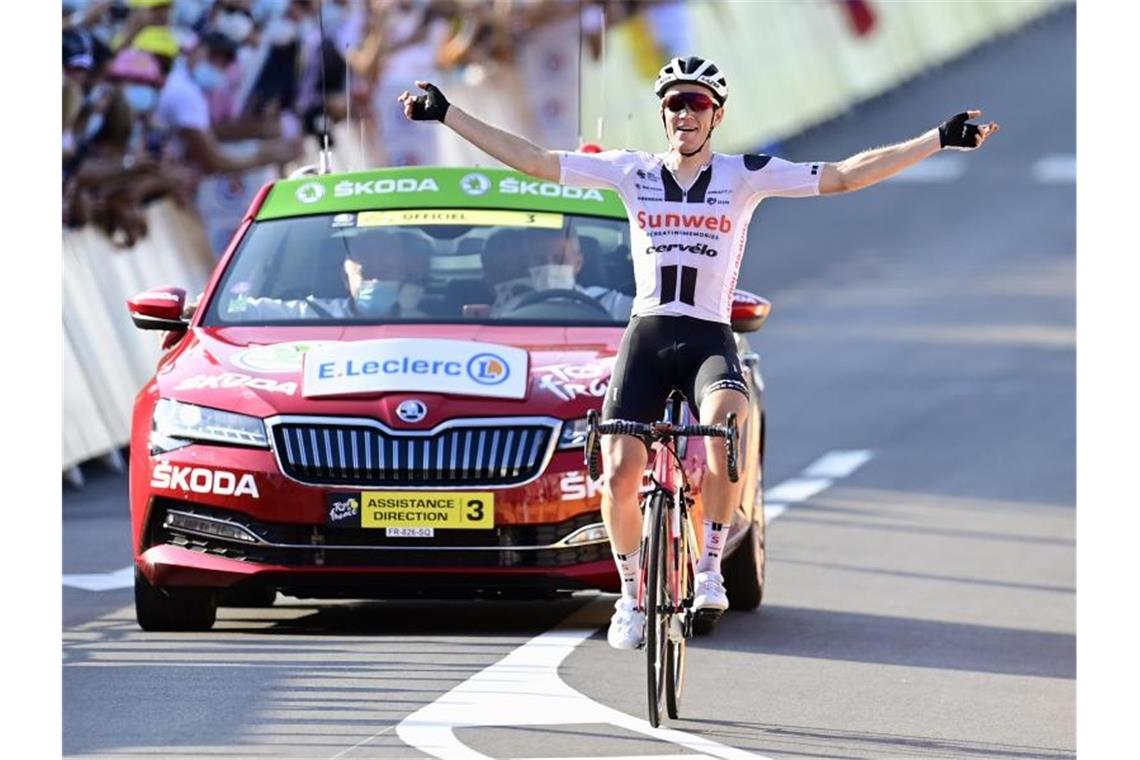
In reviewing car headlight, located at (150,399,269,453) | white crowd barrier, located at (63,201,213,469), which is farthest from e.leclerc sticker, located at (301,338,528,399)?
white crowd barrier, located at (63,201,213,469)

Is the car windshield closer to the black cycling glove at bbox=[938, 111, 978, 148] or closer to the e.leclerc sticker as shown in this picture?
the e.leclerc sticker

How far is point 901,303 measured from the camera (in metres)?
29.5

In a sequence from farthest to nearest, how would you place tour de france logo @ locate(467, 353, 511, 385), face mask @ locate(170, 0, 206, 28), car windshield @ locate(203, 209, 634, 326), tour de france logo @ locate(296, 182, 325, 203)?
face mask @ locate(170, 0, 206, 28), tour de france logo @ locate(296, 182, 325, 203), car windshield @ locate(203, 209, 634, 326), tour de france logo @ locate(467, 353, 511, 385)

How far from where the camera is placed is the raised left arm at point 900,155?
29.6ft

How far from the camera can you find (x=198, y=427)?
34.4 feet

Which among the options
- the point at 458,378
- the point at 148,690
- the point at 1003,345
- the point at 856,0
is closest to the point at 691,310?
the point at 458,378

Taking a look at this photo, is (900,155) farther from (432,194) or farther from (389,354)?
(432,194)

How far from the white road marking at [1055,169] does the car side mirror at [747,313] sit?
2920cm

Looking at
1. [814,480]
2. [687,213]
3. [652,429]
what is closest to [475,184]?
[687,213]

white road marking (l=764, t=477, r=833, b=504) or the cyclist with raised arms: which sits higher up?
the cyclist with raised arms

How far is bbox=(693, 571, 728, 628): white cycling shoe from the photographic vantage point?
9094mm

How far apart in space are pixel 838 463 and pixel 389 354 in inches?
339

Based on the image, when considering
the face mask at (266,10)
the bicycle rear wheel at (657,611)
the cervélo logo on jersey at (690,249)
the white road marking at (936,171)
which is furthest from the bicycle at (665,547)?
the white road marking at (936,171)
